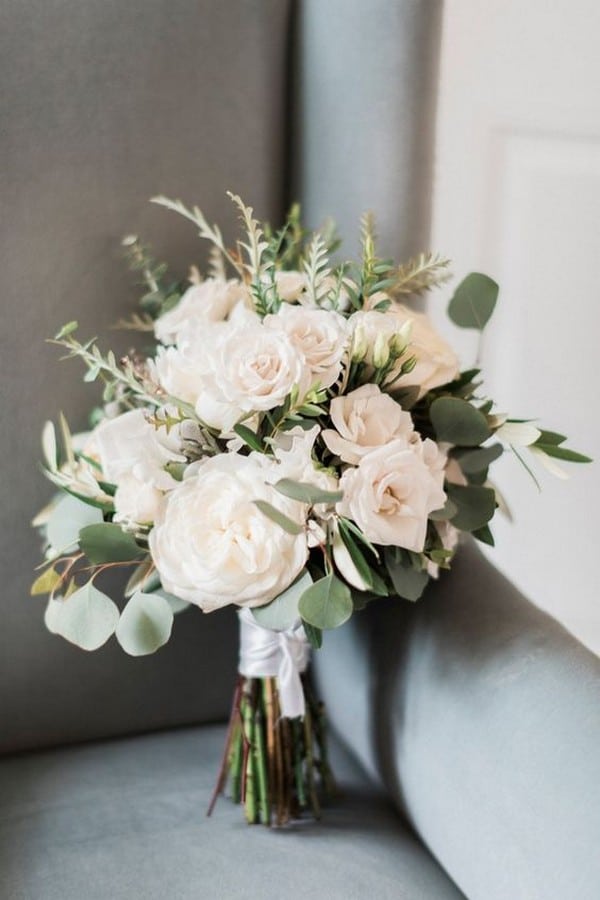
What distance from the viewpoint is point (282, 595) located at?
74cm

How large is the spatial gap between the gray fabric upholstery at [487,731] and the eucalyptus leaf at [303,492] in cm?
23

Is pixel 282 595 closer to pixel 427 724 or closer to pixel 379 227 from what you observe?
pixel 427 724

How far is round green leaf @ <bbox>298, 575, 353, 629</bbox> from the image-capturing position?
703 mm

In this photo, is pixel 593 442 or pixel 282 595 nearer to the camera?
pixel 282 595

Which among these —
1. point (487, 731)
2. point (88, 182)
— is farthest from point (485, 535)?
point (88, 182)

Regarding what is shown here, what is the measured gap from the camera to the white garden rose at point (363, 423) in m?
0.70

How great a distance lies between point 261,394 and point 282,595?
15 centimetres

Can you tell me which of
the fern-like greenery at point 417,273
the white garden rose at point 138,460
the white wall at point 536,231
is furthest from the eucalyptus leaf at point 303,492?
the white wall at point 536,231

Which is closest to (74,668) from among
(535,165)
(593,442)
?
(593,442)

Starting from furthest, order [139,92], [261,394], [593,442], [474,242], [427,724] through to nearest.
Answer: [474,242]
[593,442]
[139,92]
[427,724]
[261,394]

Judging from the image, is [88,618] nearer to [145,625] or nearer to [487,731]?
[145,625]

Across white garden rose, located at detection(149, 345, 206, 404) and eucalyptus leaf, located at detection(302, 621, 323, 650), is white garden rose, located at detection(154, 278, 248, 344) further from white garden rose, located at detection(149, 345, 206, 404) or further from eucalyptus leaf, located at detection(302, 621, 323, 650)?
eucalyptus leaf, located at detection(302, 621, 323, 650)

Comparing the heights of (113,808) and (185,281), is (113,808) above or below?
below

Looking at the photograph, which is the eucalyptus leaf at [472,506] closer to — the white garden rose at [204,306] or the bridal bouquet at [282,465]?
the bridal bouquet at [282,465]
